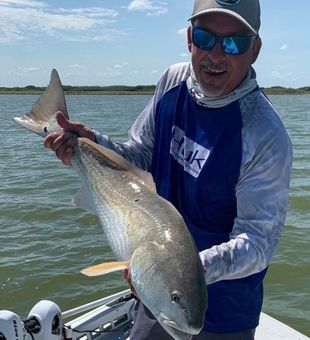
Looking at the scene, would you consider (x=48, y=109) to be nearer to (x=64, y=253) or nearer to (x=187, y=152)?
(x=187, y=152)

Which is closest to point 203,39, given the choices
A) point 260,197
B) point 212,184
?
point 212,184

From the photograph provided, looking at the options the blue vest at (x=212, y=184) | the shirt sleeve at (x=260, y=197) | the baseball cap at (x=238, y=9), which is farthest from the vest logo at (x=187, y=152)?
the baseball cap at (x=238, y=9)

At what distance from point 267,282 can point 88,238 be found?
3.67 meters

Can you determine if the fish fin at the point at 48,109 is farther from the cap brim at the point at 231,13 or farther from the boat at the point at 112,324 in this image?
the boat at the point at 112,324

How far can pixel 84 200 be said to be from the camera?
342 centimetres

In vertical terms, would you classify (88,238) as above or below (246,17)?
below

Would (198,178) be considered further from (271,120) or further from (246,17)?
(246,17)

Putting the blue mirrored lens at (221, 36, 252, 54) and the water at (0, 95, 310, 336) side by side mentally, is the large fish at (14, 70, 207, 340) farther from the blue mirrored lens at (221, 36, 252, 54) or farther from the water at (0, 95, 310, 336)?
the water at (0, 95, 310, 336)

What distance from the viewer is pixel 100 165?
10.9ft

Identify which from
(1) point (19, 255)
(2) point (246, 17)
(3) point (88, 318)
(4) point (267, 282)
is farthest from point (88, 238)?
(2) point (246, 17)

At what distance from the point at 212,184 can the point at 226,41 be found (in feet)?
2.65

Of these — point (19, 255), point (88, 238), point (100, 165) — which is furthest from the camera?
point (88, 238)

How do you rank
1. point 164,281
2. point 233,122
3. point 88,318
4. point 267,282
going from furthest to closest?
point 267,282 < point 88,318 < point 233,122 < point 164,281

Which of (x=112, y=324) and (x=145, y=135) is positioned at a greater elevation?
(x=145, y=135)
